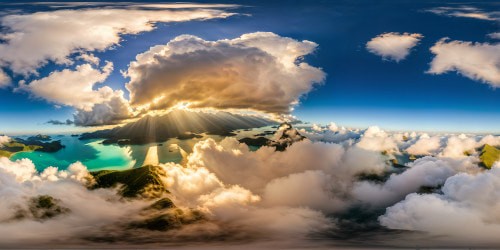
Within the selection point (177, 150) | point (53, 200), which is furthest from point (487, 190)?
point (53, 200)

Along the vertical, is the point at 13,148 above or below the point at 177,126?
below

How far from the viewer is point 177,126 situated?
14.0m

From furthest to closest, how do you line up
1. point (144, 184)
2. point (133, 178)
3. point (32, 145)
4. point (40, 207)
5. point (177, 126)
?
point (40, 207), point (133, 178), point (144, 184), point (177, 126), point (32, 145)

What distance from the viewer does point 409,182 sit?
1780cm

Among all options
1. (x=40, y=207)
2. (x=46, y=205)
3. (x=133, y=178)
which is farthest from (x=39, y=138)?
(x=40, y=207)

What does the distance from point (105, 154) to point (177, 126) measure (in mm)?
3341

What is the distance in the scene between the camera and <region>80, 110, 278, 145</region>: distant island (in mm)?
13617

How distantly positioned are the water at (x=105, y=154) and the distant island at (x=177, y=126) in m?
0.25

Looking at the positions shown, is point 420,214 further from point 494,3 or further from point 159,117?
point 159,117

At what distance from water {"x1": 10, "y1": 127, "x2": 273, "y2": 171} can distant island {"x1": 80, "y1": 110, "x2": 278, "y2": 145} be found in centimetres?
25

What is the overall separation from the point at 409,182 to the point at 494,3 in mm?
9669

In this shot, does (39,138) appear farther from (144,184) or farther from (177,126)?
(177,126)

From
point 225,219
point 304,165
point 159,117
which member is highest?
point 159,117

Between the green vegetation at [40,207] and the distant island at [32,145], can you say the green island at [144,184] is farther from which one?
the distant island at [32,145]
